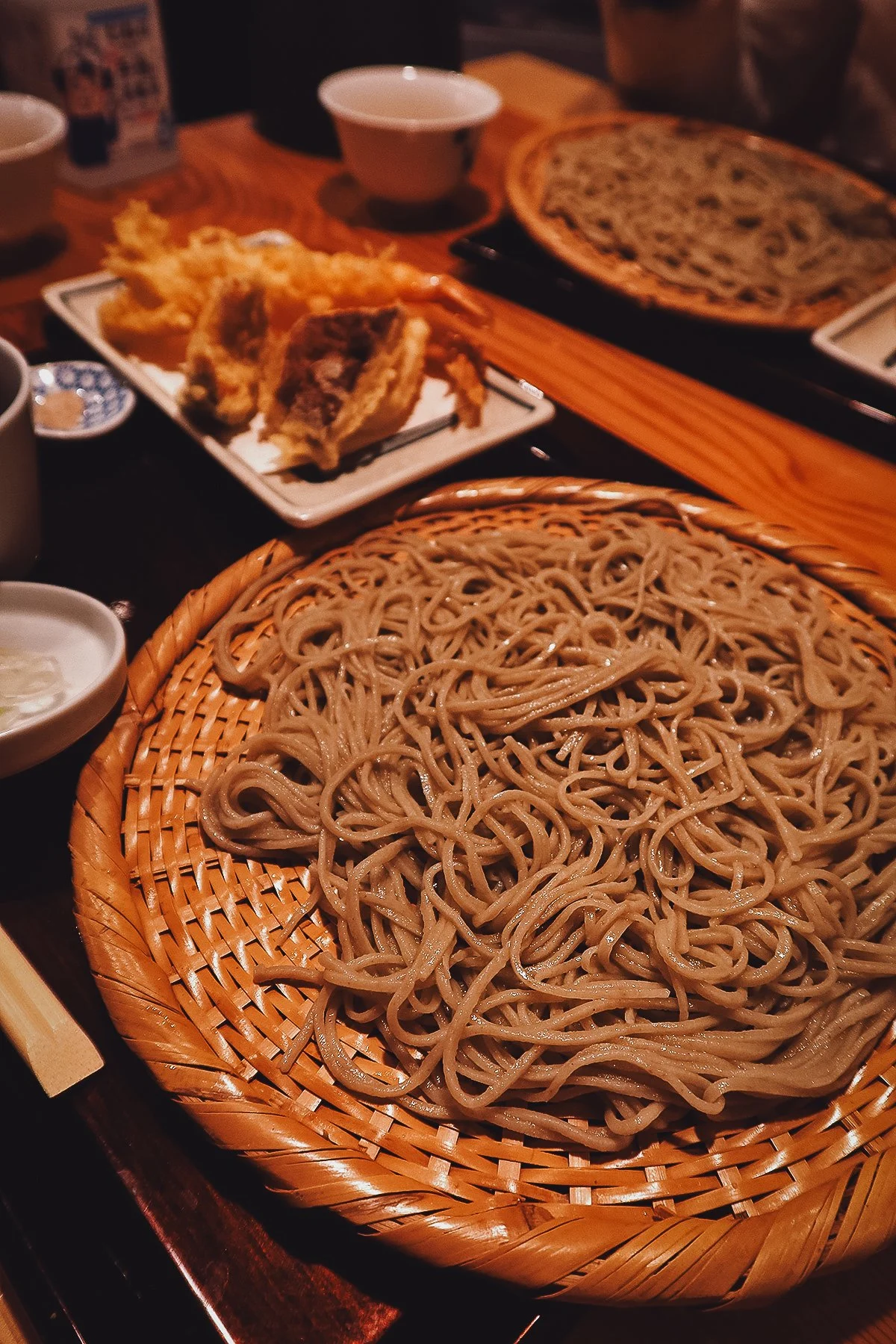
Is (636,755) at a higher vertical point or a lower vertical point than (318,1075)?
higher

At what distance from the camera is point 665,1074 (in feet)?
3.62

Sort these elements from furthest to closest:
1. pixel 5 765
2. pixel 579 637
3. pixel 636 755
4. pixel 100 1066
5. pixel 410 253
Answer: pixel 410 253, pixel 579 637, pixel 636 755, pixel 5 765, pixel 100 1066

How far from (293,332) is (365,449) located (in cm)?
29

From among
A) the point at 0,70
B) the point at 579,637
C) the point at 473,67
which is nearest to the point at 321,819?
the point at 579,637

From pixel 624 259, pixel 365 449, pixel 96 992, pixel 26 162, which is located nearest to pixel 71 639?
pixel 96 992

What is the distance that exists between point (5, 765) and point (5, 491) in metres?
0.50

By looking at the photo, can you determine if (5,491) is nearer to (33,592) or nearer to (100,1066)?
(33,592)

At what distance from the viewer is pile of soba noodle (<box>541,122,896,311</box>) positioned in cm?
248

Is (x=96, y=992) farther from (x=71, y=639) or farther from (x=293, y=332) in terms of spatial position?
(x=293, y=332)

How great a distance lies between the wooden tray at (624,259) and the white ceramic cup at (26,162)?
4.25 ft

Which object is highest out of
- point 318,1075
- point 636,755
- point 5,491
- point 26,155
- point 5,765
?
point 26,155

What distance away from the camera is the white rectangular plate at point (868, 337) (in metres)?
2.10

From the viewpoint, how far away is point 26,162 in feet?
7.72

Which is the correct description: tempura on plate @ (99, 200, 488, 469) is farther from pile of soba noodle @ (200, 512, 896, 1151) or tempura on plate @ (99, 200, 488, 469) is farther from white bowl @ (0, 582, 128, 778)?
white bowl @ (0, 582, 128, 778)
